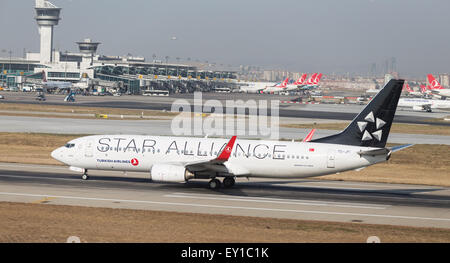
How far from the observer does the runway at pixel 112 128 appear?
78.3 metres

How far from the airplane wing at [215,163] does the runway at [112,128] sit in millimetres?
36486

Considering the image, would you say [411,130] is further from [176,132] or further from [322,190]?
[322,190]

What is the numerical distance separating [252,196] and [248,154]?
3.36m

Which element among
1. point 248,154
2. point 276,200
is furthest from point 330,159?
point 248,154

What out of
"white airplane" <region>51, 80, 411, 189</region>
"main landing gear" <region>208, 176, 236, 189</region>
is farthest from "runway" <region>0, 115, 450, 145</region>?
"main landing gear" <region>208, 176, 236, 189</region>

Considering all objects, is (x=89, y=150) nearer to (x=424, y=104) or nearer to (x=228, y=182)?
(x=228, y=182)

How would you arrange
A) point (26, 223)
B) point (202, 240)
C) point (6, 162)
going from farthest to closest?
point (6, 162) → point (26, 223) → point (202, 240)

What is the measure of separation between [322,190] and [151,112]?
7618 cm

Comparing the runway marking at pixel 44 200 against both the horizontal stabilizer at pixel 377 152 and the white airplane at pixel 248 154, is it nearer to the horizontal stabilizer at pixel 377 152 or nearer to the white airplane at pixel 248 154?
the white airplane at pixel 248 154

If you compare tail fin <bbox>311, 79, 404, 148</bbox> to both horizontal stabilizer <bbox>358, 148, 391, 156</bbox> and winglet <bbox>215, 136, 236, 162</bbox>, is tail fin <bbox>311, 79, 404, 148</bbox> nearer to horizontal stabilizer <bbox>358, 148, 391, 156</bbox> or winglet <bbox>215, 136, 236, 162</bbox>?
horizontal stabilizer <bbox>358, 148, 391, 156</bbox>

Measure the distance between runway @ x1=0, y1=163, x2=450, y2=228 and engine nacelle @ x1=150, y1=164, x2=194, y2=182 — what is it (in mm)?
1041

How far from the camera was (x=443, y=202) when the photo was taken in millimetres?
40094

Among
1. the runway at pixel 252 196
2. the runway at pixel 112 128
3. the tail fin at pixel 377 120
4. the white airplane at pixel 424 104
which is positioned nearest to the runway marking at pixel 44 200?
the runway at pixel 252 196


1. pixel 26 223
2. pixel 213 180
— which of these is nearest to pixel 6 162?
pixel 213 180
